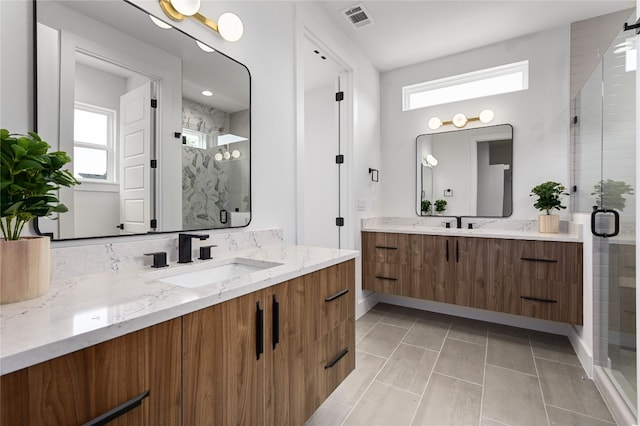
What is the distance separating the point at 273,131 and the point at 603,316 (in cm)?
235

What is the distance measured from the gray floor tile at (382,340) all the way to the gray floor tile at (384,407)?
0.44 metres

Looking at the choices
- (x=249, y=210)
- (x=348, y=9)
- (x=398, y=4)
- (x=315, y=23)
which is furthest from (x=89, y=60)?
(x=398, y=4)

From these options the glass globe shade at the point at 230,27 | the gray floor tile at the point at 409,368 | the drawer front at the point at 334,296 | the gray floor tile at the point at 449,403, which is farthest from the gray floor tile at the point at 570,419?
the glass globe shade at the point at 230,27

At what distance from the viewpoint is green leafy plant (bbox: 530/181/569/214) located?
2.44m

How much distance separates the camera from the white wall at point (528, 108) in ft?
8.57

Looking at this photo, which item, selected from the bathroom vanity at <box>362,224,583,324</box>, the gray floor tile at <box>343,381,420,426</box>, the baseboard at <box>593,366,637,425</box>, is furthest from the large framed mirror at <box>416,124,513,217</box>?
the gray floor tile at <box>343,381,420,426</box>

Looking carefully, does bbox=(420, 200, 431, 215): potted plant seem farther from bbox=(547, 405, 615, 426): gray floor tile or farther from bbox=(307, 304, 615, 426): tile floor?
bbox=(547, 405, 615, 426): gray floor tile

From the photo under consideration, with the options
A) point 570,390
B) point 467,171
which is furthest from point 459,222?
point 570,390

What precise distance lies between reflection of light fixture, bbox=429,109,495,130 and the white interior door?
277cm

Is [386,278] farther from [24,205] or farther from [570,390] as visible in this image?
[24,205]

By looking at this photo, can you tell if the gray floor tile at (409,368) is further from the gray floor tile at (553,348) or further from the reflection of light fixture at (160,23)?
the reflection of light fixture at (160,23)

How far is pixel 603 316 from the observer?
1.78 metres

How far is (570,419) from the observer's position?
1514 millimetres

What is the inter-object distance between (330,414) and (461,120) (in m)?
2.85
